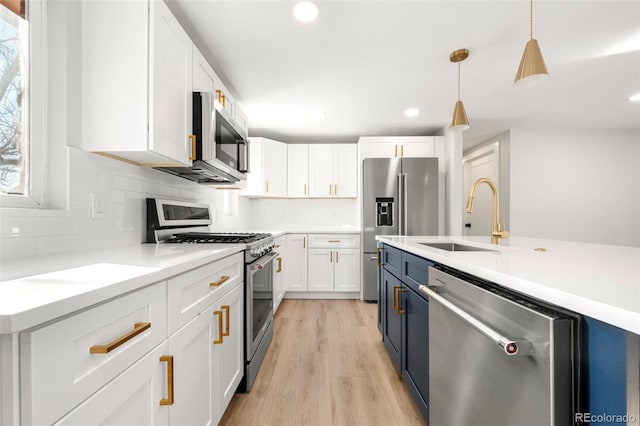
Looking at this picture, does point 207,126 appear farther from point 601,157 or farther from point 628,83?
point 601,157

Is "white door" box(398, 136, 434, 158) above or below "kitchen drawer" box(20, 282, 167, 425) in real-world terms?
above

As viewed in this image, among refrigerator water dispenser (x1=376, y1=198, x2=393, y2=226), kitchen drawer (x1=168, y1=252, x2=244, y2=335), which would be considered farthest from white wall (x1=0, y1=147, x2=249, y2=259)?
refrigerator water dispenser (x1=376, y1=198, x2=393, y2=226)

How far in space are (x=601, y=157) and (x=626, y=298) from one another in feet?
18.4

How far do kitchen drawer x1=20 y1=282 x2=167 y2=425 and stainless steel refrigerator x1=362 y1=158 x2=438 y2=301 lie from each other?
3080 millimetres

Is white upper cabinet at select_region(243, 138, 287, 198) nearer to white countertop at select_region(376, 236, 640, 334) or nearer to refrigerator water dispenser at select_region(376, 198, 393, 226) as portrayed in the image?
refrigerator water dispenser at select_region(376, 198, 393, 226)

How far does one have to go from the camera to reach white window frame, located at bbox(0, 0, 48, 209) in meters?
1.15

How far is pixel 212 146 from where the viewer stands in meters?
1.75

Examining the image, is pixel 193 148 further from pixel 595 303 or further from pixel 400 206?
pixel 400 206

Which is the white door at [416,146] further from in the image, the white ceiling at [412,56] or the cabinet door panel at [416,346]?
the cabinet door panel at [416,346]

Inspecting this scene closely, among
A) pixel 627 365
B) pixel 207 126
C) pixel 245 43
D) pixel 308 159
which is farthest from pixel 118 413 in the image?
pixel 308 159

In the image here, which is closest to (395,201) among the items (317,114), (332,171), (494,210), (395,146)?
(395,146)

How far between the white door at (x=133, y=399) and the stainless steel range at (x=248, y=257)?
82 centimetres

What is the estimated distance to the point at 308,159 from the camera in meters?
4.13

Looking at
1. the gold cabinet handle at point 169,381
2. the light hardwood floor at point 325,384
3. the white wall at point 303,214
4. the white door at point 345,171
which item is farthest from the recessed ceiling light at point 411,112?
the gold cabinet handle at point 169,381
